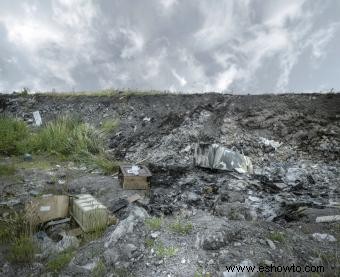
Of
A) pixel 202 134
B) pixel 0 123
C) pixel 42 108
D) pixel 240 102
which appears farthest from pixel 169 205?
pixel 42 108

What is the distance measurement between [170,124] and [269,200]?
14.0 ft

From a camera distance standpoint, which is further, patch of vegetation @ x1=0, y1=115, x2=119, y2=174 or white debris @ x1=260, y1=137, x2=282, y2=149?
patch of vegetation @ x1=0, y1=115, x2=119, y2=174

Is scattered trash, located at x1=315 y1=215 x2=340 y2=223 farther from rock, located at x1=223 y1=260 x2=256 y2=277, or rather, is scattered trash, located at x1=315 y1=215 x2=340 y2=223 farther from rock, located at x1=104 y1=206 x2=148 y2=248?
rock, located at x1=104 y1=206 x2=148 y2=248

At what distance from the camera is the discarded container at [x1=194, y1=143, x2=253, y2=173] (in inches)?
236

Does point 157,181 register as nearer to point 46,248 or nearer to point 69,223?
point 69,223

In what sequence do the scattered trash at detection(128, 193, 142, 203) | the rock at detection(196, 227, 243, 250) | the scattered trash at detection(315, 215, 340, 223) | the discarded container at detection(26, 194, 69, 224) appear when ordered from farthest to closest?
the scattered trash at detection(128, 193, 142, 203), the discarded container at detection(26, 194, 69, 224), the scattered trash at detection(315, 215, 340, 223), the rock at detection(196, 227, 243, 250)

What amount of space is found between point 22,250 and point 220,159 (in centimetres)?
380

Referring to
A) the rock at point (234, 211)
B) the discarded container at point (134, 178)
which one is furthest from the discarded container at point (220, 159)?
the rock at point (234, 211)

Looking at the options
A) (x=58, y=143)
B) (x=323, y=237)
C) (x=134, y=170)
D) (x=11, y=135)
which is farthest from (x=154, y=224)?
(x=11, y=135)

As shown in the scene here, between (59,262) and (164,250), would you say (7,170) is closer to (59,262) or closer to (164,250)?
(59,262)

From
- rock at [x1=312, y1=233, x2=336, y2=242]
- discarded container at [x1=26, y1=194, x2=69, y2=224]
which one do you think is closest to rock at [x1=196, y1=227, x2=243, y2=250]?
rock at [x1=312, y1=233, x2=336, y2=242]

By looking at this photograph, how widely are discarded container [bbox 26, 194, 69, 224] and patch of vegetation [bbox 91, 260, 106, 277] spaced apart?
1299 millimetres

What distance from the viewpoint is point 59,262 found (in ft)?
10.7

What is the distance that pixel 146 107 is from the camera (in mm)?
10023
